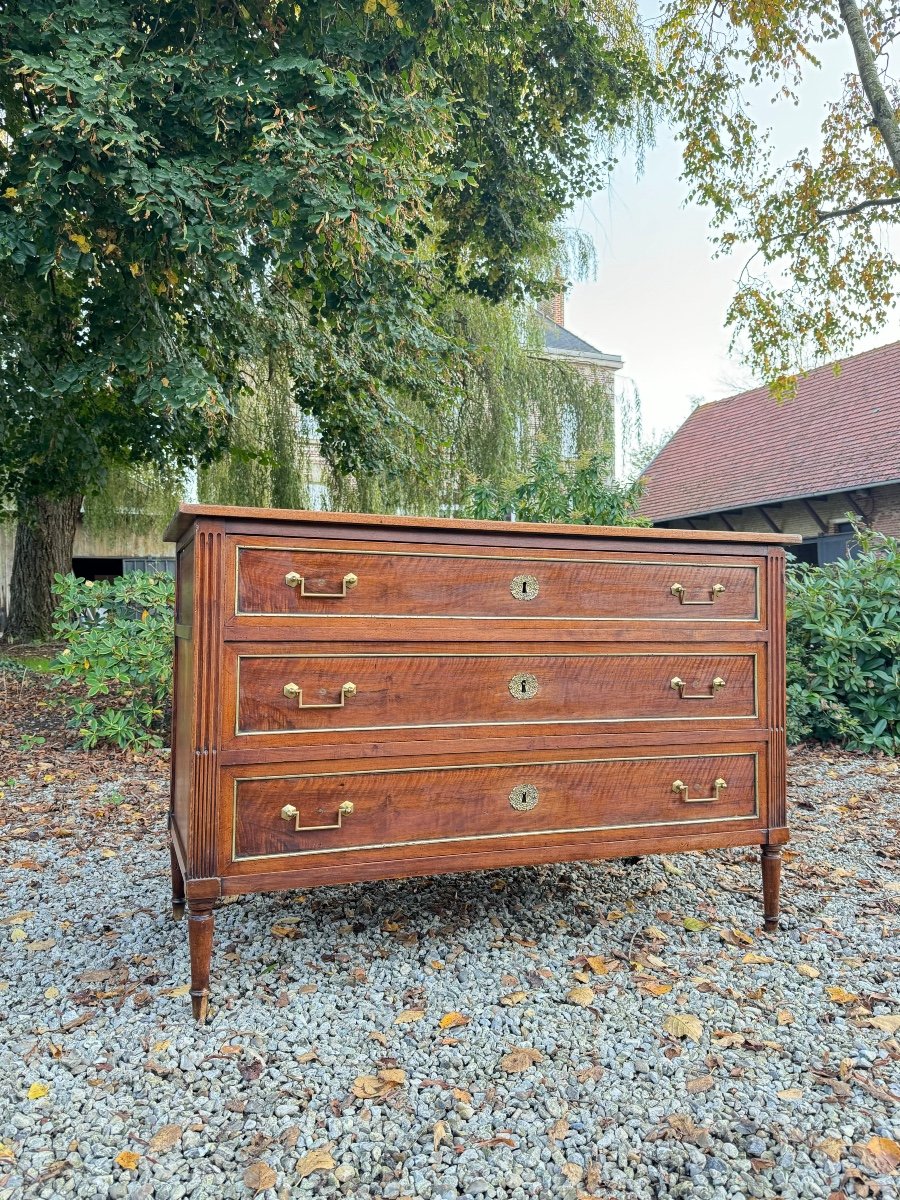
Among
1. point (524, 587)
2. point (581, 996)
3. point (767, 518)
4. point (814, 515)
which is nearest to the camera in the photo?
point (581, 996)

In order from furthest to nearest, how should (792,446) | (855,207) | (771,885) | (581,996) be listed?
(792,446) → (855,207) → (771,885) → (581,996)

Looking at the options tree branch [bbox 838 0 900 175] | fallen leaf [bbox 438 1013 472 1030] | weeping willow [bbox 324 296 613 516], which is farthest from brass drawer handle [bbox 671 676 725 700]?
weeping willow [bbox 324 296 613 516]

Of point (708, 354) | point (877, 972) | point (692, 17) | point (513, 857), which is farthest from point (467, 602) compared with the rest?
point (708, 354)

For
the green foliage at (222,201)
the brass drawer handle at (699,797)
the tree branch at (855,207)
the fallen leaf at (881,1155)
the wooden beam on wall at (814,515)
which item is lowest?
the fallen leaf at (881,1155)

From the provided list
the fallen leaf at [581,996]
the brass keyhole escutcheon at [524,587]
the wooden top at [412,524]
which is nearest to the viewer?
the wooden top at [412,524]

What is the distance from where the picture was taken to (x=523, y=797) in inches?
88.5

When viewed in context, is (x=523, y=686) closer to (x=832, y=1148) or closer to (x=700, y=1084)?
(x=700, y=1084)

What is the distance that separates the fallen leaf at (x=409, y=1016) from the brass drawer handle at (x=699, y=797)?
0.97 m

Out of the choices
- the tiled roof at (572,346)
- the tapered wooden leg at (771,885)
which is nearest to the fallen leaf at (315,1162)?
the tapered wooden leg at (771,885)

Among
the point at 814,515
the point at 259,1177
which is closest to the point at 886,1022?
the point at 259,1177

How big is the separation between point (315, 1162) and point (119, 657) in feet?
12.4

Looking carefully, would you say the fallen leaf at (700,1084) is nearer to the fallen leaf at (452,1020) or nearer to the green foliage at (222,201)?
the fallen leaf at (452,1020)

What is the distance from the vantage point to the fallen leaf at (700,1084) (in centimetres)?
172

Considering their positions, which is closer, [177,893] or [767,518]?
[177,893]
